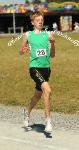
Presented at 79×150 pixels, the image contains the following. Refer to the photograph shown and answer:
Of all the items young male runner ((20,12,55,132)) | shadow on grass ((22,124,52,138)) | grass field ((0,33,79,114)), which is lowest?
grass field ((0,33,79,114))

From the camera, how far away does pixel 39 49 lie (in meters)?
8.11

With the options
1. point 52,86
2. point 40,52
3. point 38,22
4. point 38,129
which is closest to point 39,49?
point 40,52

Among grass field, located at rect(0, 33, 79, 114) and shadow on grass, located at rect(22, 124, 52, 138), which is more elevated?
shadow on grass, located at rect(22, 124, 52, 138)

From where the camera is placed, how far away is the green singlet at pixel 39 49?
8.12m

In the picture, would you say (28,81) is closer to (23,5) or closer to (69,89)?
(69,89)

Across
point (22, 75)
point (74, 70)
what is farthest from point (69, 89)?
point (74, 70)

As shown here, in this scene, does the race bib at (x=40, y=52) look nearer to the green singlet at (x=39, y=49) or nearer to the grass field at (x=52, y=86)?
the green singlet at (x=39, y=49)

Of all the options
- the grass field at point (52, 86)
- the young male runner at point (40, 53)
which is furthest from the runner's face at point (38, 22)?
the grass field at point (52, 86)

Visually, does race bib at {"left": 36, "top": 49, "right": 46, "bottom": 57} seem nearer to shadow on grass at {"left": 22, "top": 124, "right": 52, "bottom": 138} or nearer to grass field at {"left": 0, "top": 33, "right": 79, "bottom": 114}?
shadow on grass at {"left": 22, "top": 124, "right": 52, "bottom": 138}

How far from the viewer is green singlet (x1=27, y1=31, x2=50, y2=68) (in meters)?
8.12

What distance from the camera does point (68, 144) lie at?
24.5 feet

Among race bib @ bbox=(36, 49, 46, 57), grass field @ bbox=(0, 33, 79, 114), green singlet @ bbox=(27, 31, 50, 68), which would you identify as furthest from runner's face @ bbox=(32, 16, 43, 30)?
grass field @ bbox=(0, 33, 79, 114)

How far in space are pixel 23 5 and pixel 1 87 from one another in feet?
249

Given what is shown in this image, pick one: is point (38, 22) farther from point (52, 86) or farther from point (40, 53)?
point (52, 86)
